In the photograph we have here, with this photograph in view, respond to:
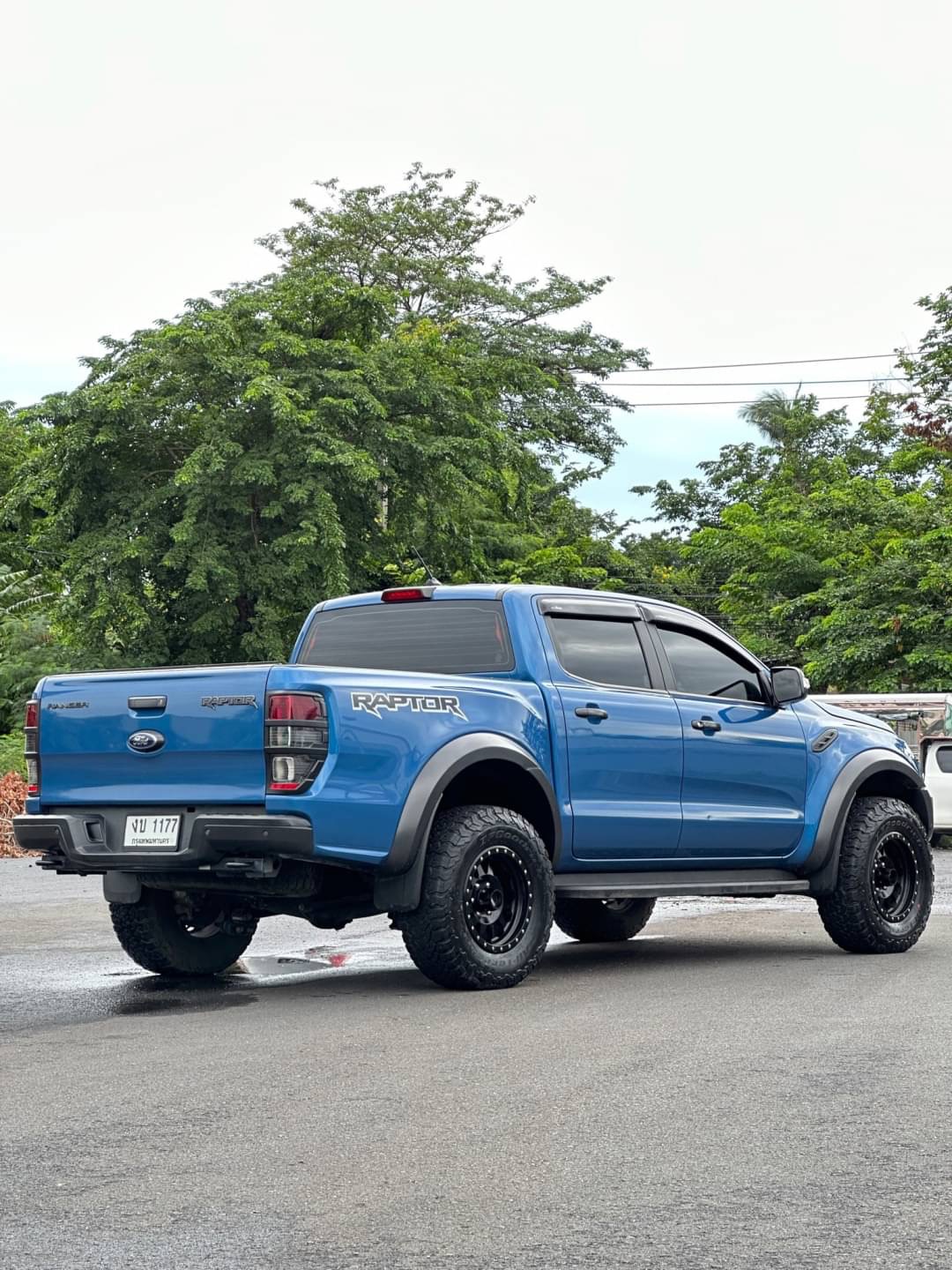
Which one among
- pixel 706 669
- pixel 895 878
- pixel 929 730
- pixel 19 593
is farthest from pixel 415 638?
Result: pixel 19 593

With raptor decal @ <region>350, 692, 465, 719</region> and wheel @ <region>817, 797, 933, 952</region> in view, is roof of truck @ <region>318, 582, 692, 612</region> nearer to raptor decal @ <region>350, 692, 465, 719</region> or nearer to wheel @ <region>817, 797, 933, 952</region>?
raptor decal @ <region>350, 692, 465, 719</region>

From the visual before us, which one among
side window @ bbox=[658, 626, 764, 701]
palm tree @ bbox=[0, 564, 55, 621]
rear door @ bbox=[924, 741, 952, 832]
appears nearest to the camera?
side window @ bbox=[658, 626, 764, 701]

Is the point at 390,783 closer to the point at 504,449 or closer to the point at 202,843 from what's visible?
the point at 202,843

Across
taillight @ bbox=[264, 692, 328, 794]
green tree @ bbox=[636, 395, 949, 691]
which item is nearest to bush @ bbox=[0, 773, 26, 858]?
green tree @ bbox=[636, 395, 949, 691]

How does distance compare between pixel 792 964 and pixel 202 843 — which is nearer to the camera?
pixel 202 843

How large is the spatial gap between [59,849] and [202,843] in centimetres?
93

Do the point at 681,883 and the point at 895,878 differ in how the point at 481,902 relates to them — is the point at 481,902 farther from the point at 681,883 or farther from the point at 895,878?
the point at 895,878

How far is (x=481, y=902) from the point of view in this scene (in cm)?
876

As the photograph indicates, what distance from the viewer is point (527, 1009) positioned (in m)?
8.08

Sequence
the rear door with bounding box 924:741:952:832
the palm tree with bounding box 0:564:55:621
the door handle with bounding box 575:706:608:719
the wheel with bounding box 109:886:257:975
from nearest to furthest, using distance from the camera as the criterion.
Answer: the door handle with bounding box 575:706:608:719
the wheel with bounding box 109:886:257:975
the rear door with bounding box 924:741:952:832
the palm tree with bounding box 0:564:55:621

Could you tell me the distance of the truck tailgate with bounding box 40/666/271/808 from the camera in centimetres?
818

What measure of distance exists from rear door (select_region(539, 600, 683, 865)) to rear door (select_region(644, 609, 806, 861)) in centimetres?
15

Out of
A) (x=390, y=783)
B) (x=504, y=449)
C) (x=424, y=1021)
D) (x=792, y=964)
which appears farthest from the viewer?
(x=504, y=449)

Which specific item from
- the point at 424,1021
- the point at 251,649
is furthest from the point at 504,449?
the point at 424,1021
